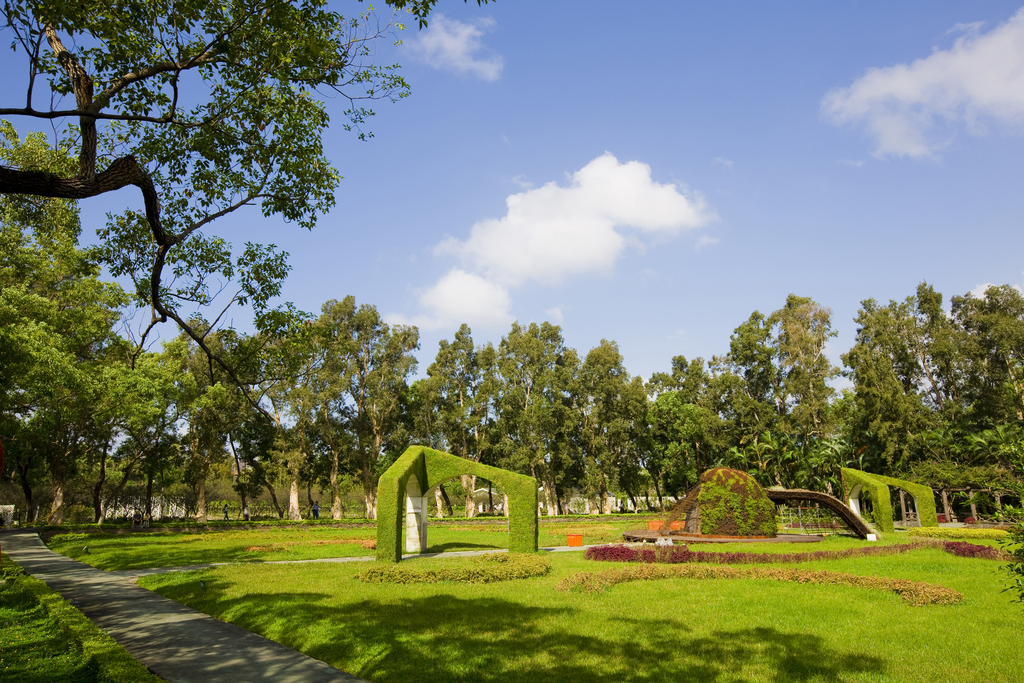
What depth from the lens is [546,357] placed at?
60938mm

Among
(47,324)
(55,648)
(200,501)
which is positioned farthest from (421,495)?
(200,501)

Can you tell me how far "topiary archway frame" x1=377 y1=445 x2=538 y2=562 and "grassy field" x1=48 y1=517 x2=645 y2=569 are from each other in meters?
2.71

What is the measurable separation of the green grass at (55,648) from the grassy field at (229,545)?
337 inches

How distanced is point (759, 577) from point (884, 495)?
2254cm

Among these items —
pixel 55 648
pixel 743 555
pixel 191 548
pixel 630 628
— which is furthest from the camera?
pixel 191 548

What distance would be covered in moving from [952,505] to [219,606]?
52.6 meters

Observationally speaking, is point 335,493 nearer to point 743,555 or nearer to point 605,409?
point 605,409

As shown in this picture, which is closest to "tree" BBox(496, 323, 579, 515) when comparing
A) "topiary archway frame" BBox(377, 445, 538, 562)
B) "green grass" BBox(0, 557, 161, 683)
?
"topiary archway frame" BBox(377, 445, 538, 562)

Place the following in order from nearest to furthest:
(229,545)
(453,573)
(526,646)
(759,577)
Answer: (526,646), (759,577), (453,573), (229,545)

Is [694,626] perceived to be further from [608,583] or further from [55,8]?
[55,8]

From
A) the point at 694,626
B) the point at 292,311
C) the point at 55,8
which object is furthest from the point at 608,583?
the point at 55,8

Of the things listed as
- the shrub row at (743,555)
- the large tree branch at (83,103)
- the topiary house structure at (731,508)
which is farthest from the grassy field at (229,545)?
the large tree branch at (83,103)

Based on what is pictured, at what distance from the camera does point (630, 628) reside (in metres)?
10.5

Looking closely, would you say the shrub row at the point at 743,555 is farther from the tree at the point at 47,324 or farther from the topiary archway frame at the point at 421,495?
the tree at the point at 47,324
